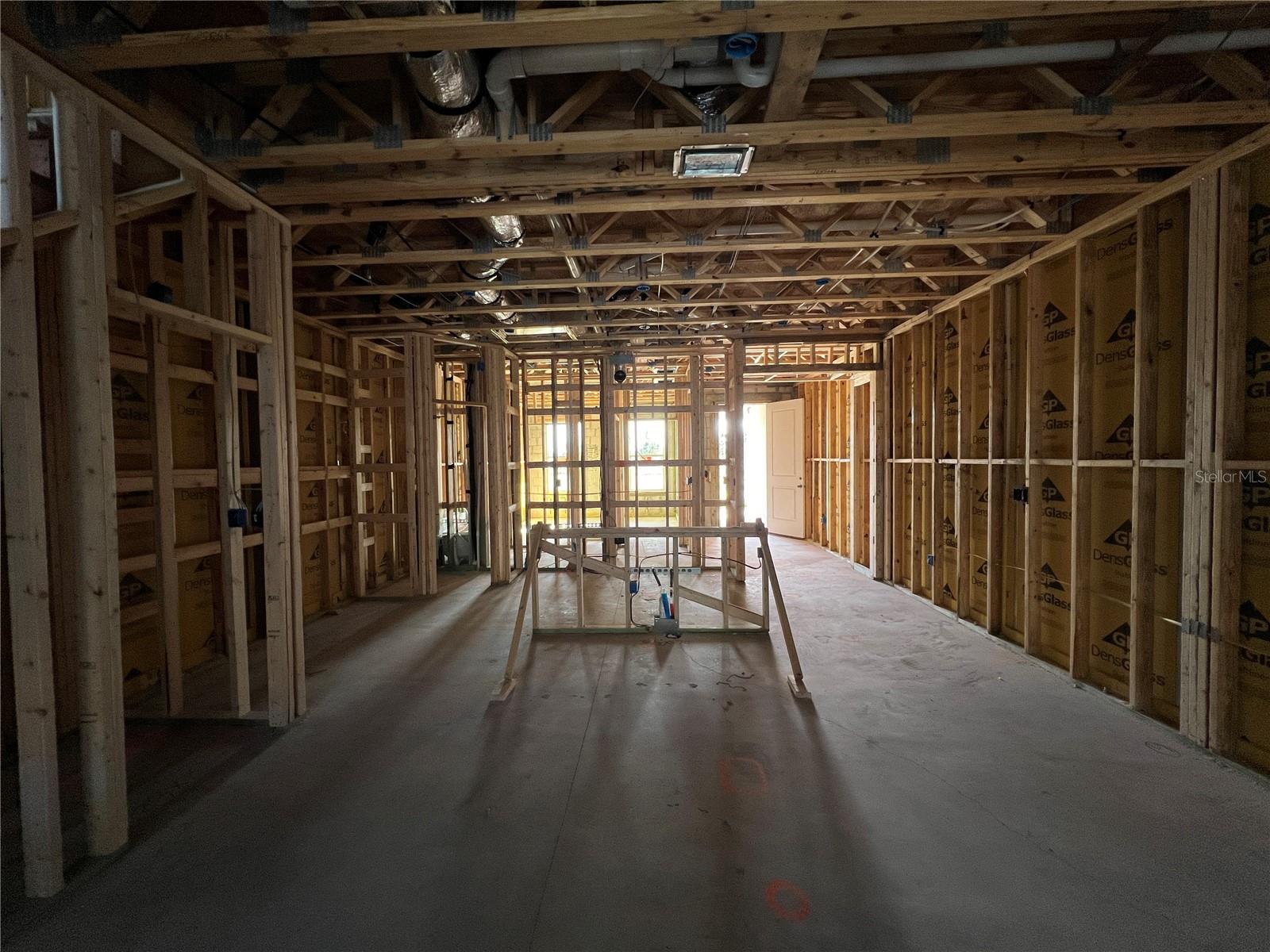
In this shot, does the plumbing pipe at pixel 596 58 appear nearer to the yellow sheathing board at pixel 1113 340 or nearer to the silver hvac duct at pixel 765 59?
the silver hvac duct at pixel 765 59

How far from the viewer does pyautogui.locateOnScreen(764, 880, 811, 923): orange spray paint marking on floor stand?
1.93m

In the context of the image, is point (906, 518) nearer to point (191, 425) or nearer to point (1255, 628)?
point (1255, 628)

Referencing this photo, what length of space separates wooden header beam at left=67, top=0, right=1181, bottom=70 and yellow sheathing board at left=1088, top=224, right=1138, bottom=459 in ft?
A: 6.46

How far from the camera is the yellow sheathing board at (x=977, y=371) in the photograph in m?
5.19

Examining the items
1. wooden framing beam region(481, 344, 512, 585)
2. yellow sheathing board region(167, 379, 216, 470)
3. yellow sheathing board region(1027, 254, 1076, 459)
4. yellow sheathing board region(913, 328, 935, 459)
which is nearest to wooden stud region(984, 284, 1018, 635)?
yellow sheathing board region(1027, 254, 1076, 459)

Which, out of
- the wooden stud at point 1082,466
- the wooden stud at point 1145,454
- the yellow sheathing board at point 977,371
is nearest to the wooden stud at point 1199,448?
the wooden stud at point 1145,454

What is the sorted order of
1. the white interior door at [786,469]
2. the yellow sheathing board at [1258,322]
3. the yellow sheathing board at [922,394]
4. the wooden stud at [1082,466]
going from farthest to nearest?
the white interior door at [786,469] → the yellow sheathing board at [922,394] → the wooden stud at [1082,466] → the yellow sheathing board at [1258,322]

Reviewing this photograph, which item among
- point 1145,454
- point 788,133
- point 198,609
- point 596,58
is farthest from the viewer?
point 198,609

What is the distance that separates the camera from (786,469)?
37.3ft

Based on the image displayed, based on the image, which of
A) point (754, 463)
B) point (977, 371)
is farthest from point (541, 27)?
point (754, 463)

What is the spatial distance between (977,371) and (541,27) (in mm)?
4969

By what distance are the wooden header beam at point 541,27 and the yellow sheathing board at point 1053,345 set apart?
2412mm

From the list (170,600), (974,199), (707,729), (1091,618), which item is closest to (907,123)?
(974,199)

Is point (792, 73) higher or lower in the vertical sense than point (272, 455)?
higher
